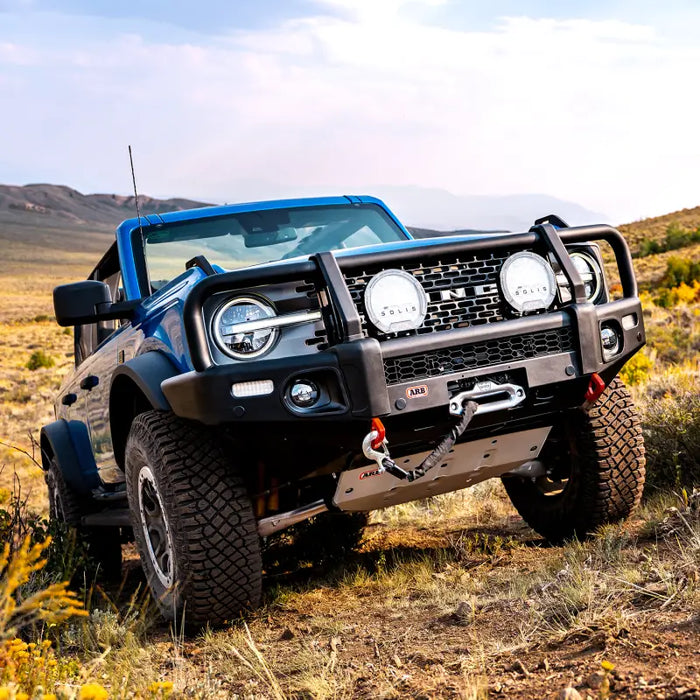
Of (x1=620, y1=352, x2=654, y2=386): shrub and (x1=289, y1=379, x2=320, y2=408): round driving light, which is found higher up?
(x1=289, y1=379, x2=320, y2=408): round driving light

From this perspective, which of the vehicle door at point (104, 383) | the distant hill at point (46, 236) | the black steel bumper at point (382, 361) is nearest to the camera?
the black steel bumper at point (382, 361)

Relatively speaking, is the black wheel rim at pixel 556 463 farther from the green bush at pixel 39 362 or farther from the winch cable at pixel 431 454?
the green bush at pixel 39 362

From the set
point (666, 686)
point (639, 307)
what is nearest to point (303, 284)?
point (639, 307)

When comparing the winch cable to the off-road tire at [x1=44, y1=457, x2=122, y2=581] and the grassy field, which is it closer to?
the grassy field

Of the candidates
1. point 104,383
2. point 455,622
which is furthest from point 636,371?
point 455,622

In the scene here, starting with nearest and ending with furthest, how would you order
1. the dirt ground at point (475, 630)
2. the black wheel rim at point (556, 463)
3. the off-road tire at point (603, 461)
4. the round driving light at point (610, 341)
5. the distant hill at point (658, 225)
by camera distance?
1. the dirt ground at point (475, 630)
2. the round driving light at point (610, 341)
3. the off-road tire at point (603, 461)
4. the black wheel rim at point (556, 463)
5. the distant hill at point (658, 225)

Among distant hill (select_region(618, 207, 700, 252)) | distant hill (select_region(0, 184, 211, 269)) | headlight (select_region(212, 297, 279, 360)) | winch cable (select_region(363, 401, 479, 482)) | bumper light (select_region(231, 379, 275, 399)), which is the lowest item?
winch cable (select_region(363, 401, 479, 482))

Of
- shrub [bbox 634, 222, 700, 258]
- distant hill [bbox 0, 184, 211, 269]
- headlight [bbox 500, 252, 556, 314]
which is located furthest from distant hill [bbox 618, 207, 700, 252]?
distant hill [bbox 0, 184, 211, 269]

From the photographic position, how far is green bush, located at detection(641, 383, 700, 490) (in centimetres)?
578

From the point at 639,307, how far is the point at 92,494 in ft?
11.4

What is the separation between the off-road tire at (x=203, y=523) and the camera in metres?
3.81

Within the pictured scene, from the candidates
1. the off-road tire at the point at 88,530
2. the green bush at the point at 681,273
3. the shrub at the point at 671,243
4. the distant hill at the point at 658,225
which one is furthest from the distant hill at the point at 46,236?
the off-road tire at the point at 88,530

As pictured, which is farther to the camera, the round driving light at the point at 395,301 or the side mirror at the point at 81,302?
the side mirror at the point at 81,302

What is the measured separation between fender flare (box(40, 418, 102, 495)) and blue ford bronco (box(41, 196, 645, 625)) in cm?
107
